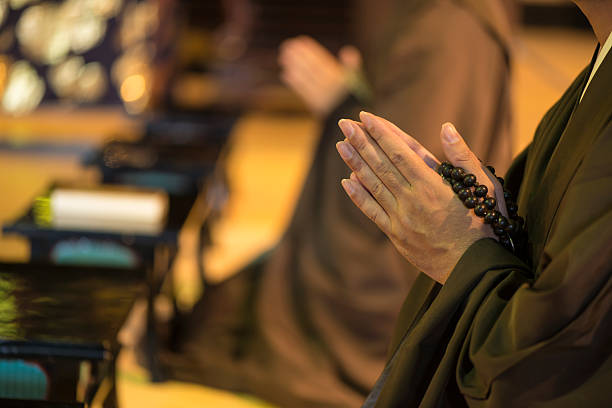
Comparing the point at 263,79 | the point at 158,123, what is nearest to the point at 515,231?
the point at 158,123

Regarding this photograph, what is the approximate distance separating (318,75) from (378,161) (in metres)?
1.72

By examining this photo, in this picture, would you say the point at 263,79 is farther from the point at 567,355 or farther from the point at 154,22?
the point at 567,355

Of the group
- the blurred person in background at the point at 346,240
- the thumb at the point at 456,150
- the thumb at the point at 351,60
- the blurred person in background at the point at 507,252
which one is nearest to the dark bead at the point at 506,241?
the blurred person in background at the point at 507,252

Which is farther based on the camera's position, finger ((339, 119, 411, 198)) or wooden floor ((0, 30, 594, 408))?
wooden floor ((0, 30, 594, 408))

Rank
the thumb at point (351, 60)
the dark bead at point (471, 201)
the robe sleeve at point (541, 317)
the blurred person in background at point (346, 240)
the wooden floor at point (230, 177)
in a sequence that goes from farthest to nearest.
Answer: the thumb at point (351, 60) < the wooden floor at point (230, 177) < the blurred person in background at point (346, 240) < the dark bead at point (471, 201) < the robe sleeve at point (541, 317)

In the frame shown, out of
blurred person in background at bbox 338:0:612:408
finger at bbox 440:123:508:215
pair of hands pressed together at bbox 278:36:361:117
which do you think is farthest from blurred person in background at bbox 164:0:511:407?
finger at bbox 440:123:508:215

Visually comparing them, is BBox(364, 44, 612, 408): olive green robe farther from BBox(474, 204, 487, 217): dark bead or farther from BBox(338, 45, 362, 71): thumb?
BBox(338, 45, 362, 71): thumb

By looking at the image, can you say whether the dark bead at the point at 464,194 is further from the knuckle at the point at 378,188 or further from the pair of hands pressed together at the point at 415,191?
the knuckle at the point at 378,188

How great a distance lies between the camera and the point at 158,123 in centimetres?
418

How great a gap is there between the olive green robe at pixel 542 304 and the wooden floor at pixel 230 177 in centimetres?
149

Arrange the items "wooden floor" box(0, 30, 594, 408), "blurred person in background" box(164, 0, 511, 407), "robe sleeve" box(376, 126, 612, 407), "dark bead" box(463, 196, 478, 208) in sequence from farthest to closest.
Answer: "wooden floor" box(0, 30, 594, 408)
"blurred person in background" box(164, 0, 511, 407)
"dark bead" box(463, 196, 478, 208)
"robe sleeve" box(376, 126, 612, 407)

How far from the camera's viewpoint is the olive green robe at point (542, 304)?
0.97 m

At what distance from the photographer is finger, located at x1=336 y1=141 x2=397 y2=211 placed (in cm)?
119

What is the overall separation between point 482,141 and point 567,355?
1.43 m
